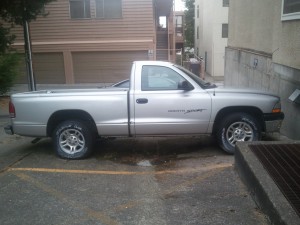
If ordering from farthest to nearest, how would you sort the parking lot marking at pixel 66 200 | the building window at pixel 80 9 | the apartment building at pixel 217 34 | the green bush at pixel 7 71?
the apartment building at pixel 217 34
the building window at pixel 80 9
the green bush at pixel 7 71
the parking lot marking at pixel 66 200

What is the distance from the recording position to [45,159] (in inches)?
274

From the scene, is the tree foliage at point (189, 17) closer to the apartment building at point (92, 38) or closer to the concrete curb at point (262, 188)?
the apartment building at point (92, 38)

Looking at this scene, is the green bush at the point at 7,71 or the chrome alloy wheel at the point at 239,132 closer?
the chrome alloy wheel at the point at 239,132

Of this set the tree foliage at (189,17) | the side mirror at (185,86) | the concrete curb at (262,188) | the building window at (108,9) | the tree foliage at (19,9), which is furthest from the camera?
the tree foliage at (189,17)

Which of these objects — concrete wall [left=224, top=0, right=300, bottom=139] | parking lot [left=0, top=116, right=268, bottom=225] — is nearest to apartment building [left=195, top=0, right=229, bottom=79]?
concrete wall [left=224, top=0, right=300, bottom=139]

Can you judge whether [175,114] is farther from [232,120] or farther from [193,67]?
[193,67]

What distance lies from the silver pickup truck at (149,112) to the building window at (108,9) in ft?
46.3

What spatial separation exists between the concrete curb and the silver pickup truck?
1020mm

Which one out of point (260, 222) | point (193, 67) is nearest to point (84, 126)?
point (260, 222)

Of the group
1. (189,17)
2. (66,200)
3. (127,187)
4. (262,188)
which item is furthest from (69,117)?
(189,17)

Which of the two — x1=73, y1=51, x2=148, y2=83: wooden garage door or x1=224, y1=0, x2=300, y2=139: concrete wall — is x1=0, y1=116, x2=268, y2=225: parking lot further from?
x1=73, y1=51, x2=148, y2=83: wooden garage door

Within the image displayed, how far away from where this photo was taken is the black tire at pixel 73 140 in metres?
6.81

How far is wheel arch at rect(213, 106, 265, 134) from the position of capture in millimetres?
6754

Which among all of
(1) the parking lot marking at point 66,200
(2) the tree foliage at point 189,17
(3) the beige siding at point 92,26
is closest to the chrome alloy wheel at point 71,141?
(1) the parking lot marking at point 66,200
